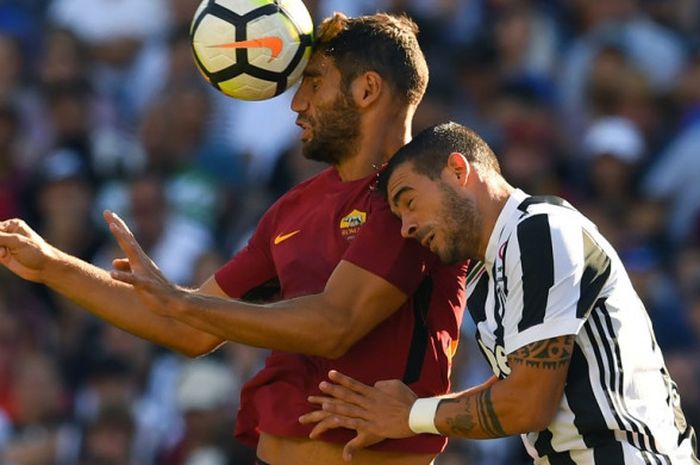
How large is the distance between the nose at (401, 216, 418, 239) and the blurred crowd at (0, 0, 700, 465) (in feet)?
11.1

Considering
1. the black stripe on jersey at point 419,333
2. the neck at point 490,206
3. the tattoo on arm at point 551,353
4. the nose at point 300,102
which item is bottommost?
the black stripe on jersey at point 419,333

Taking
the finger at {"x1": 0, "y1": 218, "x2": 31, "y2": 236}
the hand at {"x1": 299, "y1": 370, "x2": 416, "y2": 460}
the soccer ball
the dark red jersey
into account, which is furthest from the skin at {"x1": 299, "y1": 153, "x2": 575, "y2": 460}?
the finger at {"x1": 0, "y1": 218, "x2": 31, "y2": 236}

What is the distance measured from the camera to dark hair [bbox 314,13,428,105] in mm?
6016

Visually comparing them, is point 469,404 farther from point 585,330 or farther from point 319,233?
point 319,233

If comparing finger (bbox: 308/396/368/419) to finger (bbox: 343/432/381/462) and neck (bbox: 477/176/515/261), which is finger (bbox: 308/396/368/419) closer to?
finger (bbox: 343/432/381/462)

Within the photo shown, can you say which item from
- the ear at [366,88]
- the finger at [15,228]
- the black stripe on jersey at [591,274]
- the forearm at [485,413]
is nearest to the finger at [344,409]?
the forearm at [485,413]

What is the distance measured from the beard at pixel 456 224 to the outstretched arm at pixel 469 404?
44 centimetres

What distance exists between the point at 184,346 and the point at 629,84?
5.12 meters

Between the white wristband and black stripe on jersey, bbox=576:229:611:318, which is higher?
black stripe on jersey, bbox=576:229:611:318

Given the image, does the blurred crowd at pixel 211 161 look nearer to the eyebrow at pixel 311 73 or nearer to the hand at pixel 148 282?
the eyebrow at pixel 311 73

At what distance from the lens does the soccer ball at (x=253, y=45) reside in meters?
6.05

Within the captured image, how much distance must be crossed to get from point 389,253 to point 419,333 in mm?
343

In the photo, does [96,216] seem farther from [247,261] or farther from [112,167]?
[247,261]

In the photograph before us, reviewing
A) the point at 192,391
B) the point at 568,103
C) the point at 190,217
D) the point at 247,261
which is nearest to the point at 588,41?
the point at 568,103
